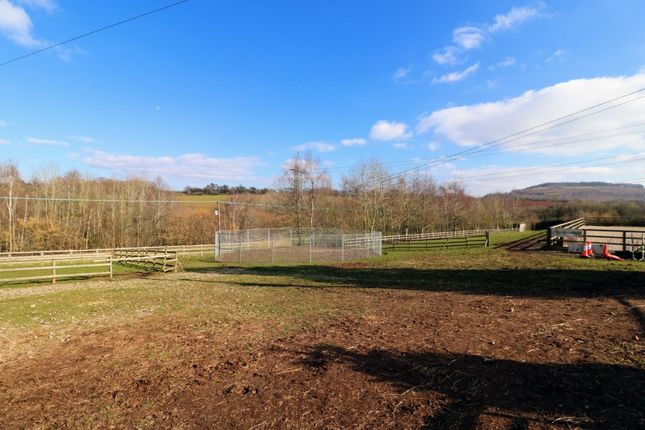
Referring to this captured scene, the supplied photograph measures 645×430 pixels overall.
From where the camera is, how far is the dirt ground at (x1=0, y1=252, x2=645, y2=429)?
388cm

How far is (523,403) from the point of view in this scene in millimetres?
3926

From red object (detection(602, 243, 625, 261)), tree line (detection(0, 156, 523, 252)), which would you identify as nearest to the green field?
red object (detection(602, 243, 625, 261))

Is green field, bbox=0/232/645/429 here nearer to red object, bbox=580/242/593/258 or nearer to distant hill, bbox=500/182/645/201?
red object, bbox=580/242/593/258

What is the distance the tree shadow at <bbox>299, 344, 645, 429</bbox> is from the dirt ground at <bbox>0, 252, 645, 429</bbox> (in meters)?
0.02

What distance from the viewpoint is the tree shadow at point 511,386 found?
3.62 meters

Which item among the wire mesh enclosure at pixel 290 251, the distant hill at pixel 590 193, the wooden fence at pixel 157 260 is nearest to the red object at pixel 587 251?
the wire mesh enclosure at pixel 290 251

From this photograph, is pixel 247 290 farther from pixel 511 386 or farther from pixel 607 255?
pixel 607 255

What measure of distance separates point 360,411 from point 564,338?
438 cm

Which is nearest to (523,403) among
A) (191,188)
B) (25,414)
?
(25,414)

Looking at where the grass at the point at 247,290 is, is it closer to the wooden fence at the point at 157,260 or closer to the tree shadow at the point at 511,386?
the wooden fence at the point at 157,260

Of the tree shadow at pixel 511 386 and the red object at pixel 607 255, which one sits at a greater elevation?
the red object at pixel 607 255

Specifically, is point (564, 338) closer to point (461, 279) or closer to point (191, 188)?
point (461, 279)

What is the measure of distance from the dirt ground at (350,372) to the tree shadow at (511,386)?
0.02m

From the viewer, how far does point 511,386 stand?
4.36 m
